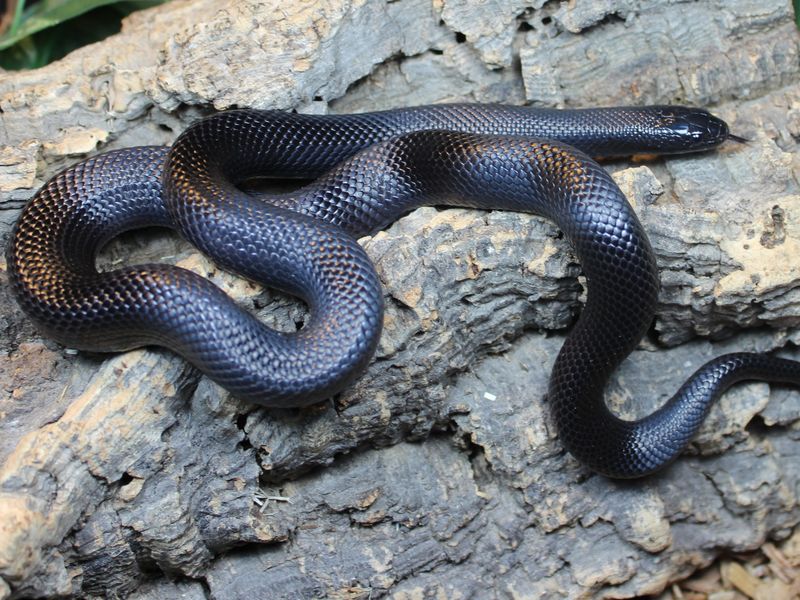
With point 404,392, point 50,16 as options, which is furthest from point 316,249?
point 50,16

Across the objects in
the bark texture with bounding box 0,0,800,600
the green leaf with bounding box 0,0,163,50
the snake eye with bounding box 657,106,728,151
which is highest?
the green leaf with bounding box 0,0,163,50

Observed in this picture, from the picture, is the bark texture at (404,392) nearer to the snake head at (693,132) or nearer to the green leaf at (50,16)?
the snake head at (693,132)

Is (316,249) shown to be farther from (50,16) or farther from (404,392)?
(50,16)

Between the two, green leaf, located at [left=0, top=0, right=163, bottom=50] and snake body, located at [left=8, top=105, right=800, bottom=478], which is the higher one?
green leaf, located at [left=0, top=0, right=163, bottom=50]

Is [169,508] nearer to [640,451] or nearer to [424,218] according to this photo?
[424,218]

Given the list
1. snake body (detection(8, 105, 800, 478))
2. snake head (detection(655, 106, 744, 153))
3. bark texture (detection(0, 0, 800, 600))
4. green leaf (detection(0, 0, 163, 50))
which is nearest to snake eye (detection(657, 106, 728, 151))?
snake head (detection(655, 106, 744, 153))

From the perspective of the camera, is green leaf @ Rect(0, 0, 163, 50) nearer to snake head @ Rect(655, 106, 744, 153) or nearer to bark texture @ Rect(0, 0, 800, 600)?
bark texture @ Rect(0, 0, 800, 600)
